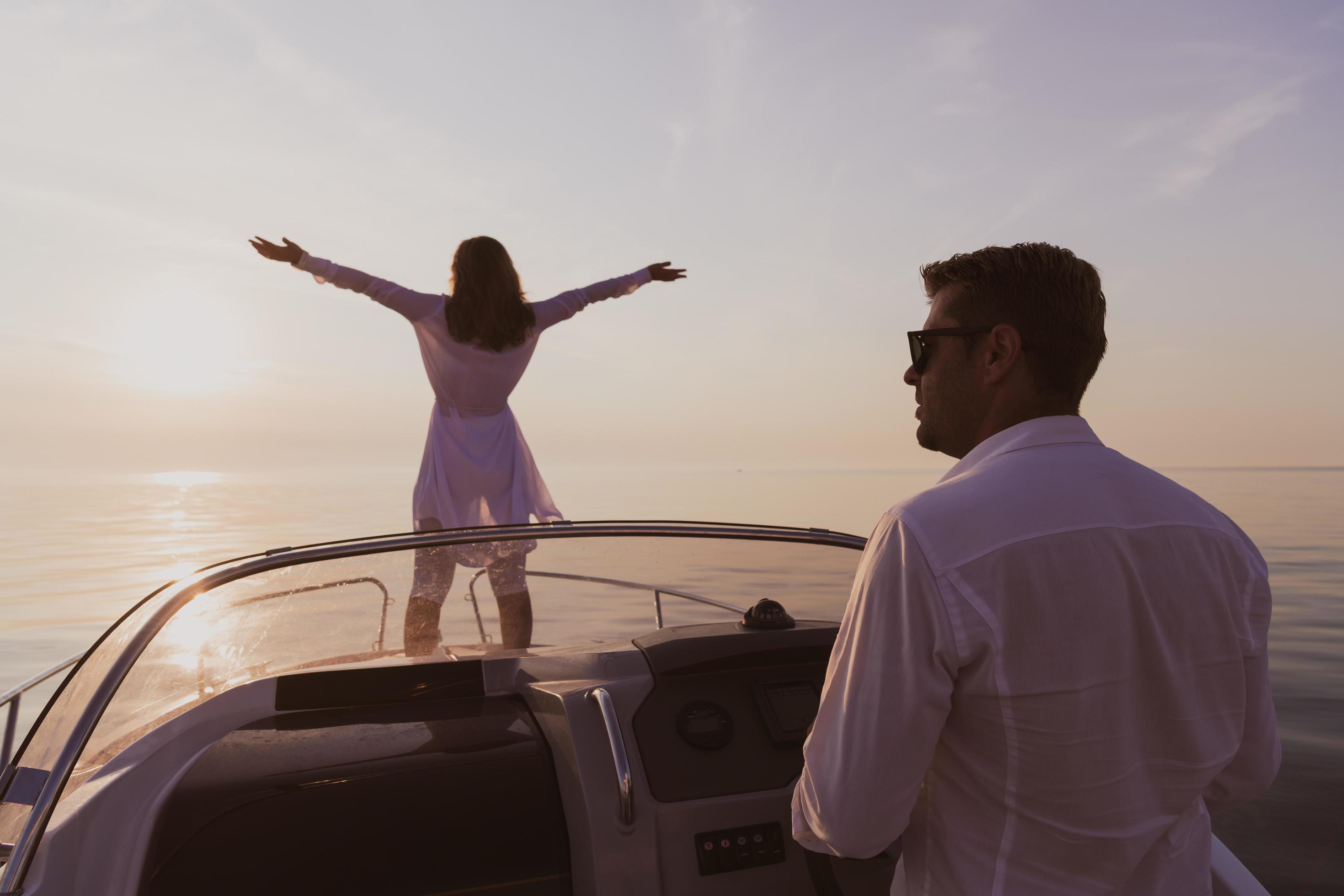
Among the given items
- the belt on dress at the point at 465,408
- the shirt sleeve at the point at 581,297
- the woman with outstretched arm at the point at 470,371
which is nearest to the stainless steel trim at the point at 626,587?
the woman with outstretched arm at the point at 470,371

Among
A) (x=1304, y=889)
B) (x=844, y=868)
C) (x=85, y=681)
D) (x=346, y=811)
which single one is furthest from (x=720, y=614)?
(x=1304, y=889)

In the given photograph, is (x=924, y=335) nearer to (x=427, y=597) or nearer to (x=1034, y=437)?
(x=1034, y=437)

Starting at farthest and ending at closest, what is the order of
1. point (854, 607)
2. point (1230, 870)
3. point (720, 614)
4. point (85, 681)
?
point (720, 614)
point (1230, 870)
point (85, 681)
point (854, 607)

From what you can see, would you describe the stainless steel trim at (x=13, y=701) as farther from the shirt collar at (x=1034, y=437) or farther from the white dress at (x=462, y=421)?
the shirt collar at (x=1034, y=437)

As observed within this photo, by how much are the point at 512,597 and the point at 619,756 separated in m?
0.45

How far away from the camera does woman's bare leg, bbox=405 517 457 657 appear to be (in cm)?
165

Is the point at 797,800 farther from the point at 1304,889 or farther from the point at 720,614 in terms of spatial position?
the point at 1304,889

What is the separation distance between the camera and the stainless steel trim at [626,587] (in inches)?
66.8

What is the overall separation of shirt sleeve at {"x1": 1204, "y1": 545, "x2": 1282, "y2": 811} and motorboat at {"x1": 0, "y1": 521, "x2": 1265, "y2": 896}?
1.68 ft

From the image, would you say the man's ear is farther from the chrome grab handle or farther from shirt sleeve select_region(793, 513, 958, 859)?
the chrome grab handle

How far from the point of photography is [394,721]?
5.60ft

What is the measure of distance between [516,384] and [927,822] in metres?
2.67

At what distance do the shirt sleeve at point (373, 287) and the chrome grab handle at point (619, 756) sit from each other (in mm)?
2092

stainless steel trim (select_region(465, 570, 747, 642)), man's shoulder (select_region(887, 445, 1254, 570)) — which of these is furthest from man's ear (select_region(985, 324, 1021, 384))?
stainless steel trim (select_region(465, 570, 747, 642))
